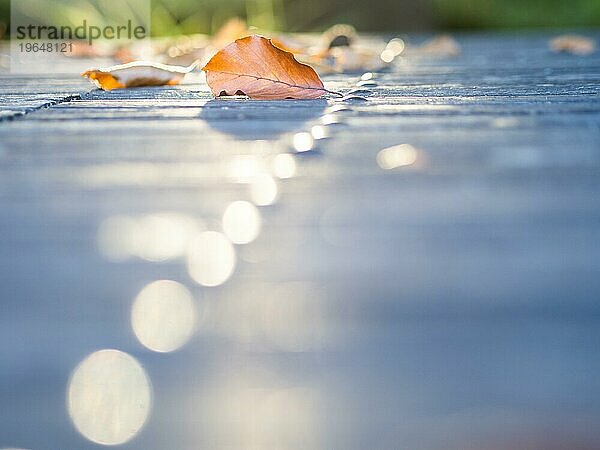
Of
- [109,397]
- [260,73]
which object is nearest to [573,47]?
[260,73]

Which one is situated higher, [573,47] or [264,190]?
[573,47]

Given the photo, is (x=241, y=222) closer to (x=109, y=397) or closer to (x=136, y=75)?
(x=109, y=397)

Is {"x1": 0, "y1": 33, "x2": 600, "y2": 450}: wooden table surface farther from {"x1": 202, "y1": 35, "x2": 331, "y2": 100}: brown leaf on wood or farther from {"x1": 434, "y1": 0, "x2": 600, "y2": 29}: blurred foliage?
{"x1": 434, "y1": 0, "x2": 600, "y2": 29}: blurred foliage

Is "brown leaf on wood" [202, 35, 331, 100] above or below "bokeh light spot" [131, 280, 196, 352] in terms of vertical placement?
above

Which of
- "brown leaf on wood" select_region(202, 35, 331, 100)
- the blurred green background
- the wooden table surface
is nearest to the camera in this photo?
the wooden table surface

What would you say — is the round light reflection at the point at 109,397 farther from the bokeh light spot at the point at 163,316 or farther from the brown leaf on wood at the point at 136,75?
the brown leaf on wood at the point at 136,75

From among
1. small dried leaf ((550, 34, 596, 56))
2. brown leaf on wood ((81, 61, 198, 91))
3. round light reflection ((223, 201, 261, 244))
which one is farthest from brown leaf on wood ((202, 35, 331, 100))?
small dried leaf ((550, 34, 596, 56))

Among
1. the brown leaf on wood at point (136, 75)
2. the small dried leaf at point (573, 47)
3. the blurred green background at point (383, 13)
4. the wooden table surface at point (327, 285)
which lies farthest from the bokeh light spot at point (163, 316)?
the blurred green background at point (383, 13)

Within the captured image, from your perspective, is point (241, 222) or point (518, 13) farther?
point (518, 13)
